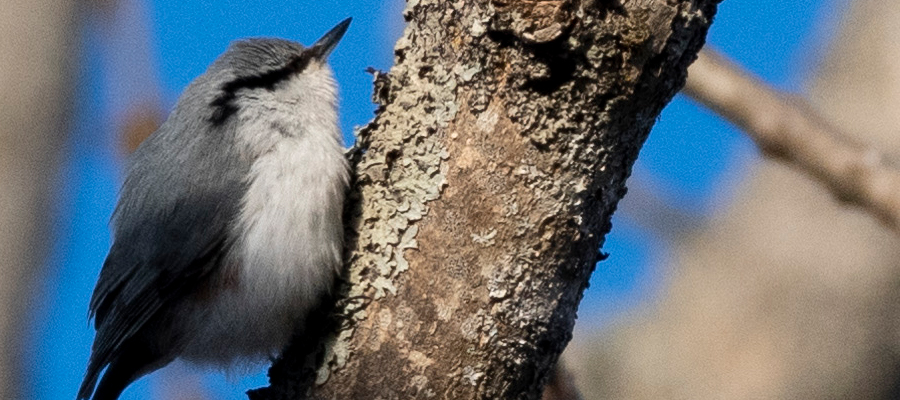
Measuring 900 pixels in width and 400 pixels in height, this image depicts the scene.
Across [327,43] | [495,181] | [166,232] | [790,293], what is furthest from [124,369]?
[790,293]

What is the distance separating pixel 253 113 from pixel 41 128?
670mm

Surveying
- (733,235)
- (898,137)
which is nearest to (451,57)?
(898,137)

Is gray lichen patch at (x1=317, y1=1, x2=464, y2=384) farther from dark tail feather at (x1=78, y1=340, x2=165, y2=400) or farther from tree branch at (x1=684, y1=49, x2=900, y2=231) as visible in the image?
tree branch at (x1=684, y1=49, x2=900, y2=231)

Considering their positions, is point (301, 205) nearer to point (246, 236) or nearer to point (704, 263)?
point (246, 236)

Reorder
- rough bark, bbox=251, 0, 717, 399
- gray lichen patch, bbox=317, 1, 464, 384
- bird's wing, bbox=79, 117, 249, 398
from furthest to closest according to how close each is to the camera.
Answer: bird's wing, bbox=79, 117, 249, 398 → gray lichen patch, bbox=317, 1, 464, 384 → rough bark, bbox=251, 0, 717, 399

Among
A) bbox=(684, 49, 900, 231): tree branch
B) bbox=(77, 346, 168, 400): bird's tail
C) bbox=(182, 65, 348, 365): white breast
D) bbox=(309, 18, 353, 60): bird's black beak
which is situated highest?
bbox=(309, 18, 353, 60): bird's black beak

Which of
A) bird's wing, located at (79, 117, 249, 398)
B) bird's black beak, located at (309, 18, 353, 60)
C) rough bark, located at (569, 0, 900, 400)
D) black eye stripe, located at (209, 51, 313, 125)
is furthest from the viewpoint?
rough bark, located at (569, 0, 900, 400)

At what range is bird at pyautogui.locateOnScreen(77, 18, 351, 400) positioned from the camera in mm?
3037

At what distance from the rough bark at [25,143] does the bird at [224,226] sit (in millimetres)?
452

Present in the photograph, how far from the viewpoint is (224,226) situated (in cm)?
317

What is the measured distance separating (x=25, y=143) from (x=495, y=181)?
126 cm

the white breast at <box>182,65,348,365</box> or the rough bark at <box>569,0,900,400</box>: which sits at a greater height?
the rough bark at <box>569,0,900,400</box>

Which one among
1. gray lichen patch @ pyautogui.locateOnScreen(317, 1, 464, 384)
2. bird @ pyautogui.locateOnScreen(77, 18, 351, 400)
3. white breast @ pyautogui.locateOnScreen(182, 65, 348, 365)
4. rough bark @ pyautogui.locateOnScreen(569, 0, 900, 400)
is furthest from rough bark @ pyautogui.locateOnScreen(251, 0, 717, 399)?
rough bark @ pyautogui.locateOnScreen(569, 0, 900, 400)

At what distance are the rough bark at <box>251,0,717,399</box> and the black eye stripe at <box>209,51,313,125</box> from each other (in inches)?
29.6
